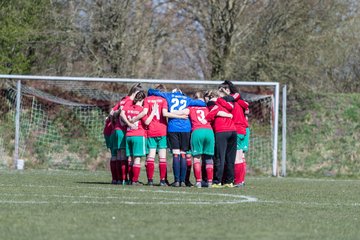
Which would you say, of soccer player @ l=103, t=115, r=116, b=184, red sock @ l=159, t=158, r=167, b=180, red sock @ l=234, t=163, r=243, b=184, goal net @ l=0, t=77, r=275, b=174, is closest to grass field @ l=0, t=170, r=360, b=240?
red sock @ l=159, t=158, r=167, b=180

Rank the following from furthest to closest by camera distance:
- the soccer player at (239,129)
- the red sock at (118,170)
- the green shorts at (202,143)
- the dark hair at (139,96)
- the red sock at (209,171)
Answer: the red sock at (118,170), the soccer player at (239,129), the dark hair at (139,96), the red sock at (209,171), the green shorts at (202,143)

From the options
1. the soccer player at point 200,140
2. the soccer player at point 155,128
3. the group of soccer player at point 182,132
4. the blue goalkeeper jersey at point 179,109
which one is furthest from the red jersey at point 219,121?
the soccer player at point 155,128

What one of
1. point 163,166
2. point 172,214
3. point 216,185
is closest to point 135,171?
point 163,166

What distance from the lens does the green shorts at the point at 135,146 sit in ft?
58.8

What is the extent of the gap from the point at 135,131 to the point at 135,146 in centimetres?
27

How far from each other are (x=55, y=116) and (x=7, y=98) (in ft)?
4.81

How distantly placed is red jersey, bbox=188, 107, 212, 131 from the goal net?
33.0 feet

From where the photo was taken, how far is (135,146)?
58.9 ft

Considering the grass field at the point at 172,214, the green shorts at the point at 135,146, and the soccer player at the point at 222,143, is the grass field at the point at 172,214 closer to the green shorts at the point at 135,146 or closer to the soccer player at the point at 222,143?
the soccer player at the point at 222,143

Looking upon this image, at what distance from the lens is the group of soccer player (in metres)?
17.9

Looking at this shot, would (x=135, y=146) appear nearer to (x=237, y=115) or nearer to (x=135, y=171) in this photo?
(x=135, y=171)

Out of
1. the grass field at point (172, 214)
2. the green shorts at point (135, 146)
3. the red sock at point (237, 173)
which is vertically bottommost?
the grass field at point (172, 214)

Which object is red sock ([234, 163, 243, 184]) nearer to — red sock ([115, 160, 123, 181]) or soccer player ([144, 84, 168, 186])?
soccer player ([144, 84, 168, 186])

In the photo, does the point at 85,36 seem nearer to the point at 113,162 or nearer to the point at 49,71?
the point at 49,71
